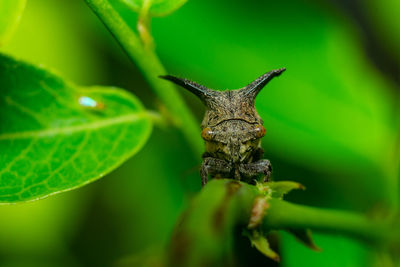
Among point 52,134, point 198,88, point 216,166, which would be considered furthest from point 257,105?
point 52,134

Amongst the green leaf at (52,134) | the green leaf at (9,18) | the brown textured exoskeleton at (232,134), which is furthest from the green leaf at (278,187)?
the green leaf at (9,18)

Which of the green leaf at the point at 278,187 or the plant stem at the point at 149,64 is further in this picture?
the plant stem at the point at 149,64

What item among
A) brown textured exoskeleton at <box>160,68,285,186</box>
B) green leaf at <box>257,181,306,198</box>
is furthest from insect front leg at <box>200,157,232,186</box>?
green leaf at <box>257,181,306,198</box>

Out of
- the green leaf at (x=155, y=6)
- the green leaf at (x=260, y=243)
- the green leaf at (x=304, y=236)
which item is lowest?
the green leaf at (x=260, y=243)

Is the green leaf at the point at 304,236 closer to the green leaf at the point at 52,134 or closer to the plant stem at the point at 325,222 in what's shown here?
the plant stem at the point at 325,222

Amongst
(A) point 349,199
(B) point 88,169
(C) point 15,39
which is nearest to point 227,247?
(B) point 88,169

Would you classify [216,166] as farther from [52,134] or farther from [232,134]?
[52,134]
